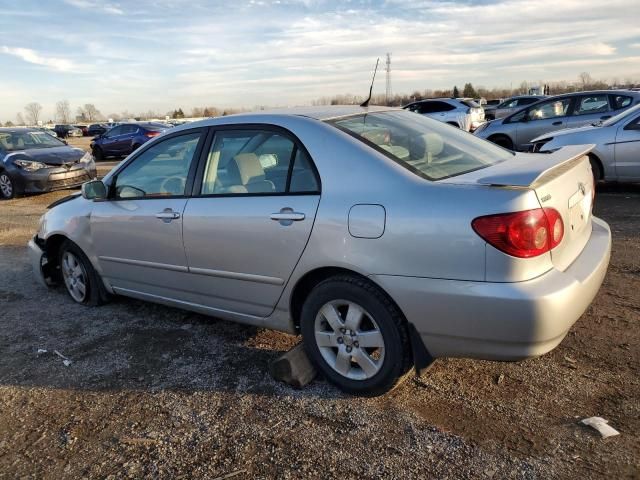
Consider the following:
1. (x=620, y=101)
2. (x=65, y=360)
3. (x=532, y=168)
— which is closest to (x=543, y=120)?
(x=620, y=101)

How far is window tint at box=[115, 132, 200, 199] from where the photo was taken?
3893 millimetres

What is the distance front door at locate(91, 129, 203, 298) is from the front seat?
1.27 ft

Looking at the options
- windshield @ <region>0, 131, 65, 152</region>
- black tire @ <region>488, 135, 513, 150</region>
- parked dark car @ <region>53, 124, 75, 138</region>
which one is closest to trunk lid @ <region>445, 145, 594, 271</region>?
black tire @ <region>488, 135, 513, 150</region>

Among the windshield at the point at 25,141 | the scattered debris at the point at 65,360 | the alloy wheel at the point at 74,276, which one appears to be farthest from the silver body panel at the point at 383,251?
the windshield at the point at 25,141

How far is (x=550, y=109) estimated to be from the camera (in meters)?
11.1

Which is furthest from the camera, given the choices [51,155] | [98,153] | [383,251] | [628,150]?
[98,153]

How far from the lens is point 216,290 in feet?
12.1

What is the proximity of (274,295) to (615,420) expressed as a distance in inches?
76.2

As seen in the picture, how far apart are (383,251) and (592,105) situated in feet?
31.7

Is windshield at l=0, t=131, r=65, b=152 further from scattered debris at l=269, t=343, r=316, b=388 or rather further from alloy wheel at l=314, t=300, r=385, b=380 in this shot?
alloy wheel at l=314, t=300, r=385, b=380

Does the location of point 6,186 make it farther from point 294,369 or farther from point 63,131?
point 63,131

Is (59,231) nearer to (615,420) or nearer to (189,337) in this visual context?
(189,337)

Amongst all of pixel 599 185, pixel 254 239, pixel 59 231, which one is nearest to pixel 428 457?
pixel 254 239

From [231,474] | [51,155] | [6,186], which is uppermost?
[51,155]
